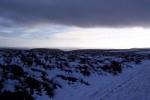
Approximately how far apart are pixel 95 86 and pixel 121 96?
3.48 meters

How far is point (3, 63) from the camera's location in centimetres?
1958

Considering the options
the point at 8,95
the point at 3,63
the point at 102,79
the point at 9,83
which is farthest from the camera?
the point at 102,79

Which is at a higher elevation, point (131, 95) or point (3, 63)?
point (3, 63)

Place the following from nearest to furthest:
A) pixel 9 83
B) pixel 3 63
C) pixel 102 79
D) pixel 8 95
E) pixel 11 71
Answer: pixel 8 95, pixel 9 83, pixel 11 71, pixel 3 63, pixel 102 79

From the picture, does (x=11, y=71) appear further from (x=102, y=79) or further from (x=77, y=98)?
(x=102, y=79)

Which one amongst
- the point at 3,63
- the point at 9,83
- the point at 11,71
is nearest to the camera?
the point at 9,83

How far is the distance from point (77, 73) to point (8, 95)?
10028 mm

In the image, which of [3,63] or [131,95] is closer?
[131,95]

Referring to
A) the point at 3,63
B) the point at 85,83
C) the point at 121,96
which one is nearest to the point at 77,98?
the point at 121,96

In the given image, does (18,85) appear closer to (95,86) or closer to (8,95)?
(8,95)

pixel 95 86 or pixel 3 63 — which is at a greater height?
pixel 3 63

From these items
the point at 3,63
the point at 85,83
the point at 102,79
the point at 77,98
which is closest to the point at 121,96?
the point at 77,98

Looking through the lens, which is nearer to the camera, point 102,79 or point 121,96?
point 121,96

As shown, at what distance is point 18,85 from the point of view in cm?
1592
